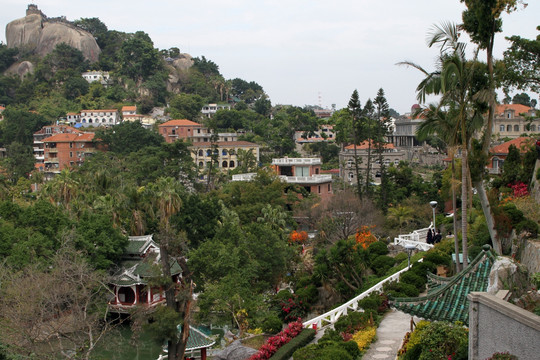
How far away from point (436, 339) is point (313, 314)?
12775mm

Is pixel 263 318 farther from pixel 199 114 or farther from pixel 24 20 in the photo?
pixel 24 20

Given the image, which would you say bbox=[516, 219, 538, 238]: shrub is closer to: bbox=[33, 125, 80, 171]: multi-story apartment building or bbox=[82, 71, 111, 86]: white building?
bbox=[33, 125, 80, 171]: multi-story apartment building

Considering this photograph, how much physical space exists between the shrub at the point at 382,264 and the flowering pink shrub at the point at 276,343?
9632 mm

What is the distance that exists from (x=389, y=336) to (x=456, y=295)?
567 cm

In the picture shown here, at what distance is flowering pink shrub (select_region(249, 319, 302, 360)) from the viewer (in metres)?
17.9

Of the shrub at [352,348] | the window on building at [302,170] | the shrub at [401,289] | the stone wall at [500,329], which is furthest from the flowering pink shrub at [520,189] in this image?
the window on building at [302,170]

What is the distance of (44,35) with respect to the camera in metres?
135

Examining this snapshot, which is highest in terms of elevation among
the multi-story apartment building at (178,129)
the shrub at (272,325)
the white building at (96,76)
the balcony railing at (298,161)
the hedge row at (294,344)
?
the white building at (96,76)

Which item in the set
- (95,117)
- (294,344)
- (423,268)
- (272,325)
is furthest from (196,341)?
(95,117)

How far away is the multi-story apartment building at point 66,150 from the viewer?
258 feet

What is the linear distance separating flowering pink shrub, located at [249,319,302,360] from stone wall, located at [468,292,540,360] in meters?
8.67

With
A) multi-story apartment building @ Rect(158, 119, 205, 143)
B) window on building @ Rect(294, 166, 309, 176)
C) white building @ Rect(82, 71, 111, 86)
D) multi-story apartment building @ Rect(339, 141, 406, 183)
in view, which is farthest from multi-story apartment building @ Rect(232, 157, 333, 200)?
white building @ Rect(82, 71, 111, 86)

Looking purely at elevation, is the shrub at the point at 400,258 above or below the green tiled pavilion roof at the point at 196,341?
above

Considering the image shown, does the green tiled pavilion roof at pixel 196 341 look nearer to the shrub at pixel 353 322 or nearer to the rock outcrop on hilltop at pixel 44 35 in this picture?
the shrub at pixel 353 322
